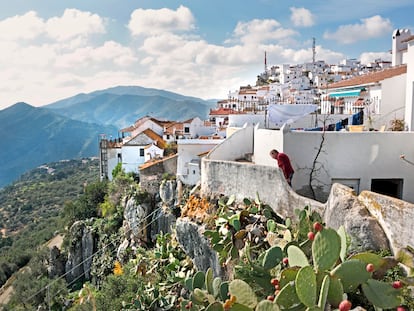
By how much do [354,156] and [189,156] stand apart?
9.64m

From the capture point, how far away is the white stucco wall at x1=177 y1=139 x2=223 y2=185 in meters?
16.7

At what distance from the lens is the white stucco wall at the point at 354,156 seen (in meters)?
8.82

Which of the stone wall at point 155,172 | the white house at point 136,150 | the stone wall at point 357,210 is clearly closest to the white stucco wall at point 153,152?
the white house at point 136,150

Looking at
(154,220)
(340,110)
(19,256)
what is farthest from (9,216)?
(340,110)

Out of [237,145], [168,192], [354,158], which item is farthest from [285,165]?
[168,192]

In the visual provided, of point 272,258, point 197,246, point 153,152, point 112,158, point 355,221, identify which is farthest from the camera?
point 112,158

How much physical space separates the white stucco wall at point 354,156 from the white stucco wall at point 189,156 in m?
7.45

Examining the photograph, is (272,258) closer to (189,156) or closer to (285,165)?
(285,165)

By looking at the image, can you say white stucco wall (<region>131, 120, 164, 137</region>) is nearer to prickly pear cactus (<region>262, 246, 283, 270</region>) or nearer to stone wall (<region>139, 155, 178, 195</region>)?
stone wall (<region>139, 155, 178, 195</region>)

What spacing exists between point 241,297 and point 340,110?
47.4ft

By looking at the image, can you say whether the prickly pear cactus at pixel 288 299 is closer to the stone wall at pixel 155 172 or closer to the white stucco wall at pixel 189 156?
the white stucco wall at pixel 189 156

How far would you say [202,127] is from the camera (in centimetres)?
2967

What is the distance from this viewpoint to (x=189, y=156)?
17609mm

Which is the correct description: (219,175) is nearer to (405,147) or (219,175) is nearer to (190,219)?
(190,219)
